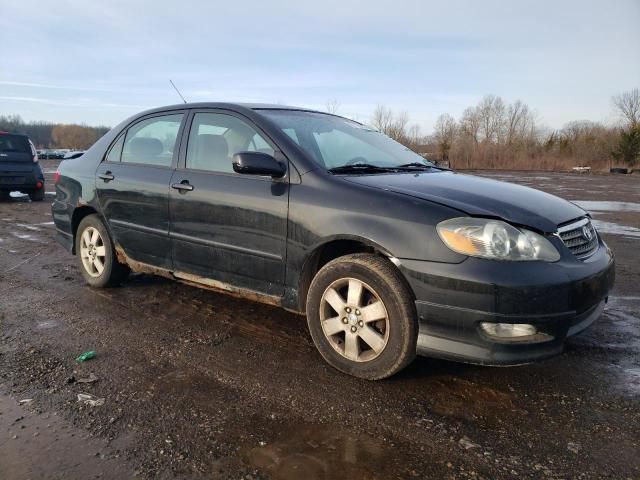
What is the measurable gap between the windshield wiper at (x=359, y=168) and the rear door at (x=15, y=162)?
1146 centimetres

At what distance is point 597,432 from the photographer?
2422mm

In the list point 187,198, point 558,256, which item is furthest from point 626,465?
point 187,198

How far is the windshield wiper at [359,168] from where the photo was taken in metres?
3.35

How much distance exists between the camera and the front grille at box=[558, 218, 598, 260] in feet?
9.41

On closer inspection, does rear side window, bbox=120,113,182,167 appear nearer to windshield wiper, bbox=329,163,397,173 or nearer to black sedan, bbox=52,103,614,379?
black sedan, bbox=52,103,614,379

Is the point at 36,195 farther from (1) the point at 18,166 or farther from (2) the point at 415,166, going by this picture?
(2) the point at 415,166

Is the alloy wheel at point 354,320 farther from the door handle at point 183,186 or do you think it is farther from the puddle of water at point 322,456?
the door handle at point 183,186

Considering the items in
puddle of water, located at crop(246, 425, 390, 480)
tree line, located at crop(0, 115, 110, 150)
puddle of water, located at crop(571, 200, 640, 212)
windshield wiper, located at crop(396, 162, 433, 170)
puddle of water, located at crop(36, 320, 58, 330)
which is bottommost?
puddle of water, located at crop(246, 425, 390, 480)

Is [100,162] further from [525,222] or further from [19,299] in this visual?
[525,222]

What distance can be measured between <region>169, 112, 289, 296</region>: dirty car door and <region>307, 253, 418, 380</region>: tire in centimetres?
42

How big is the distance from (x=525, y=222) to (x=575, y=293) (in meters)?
0.46

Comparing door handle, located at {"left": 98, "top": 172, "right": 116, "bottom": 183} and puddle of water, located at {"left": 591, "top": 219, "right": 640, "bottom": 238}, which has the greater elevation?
door handle, located at {"left": 98, "top": 172, "right": 116, "bottom": 183}

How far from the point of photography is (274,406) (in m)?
2.65

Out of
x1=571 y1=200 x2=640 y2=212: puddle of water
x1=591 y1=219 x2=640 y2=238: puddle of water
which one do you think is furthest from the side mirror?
x1=571 y1=200 x2=640 y2=212: puddle of water
